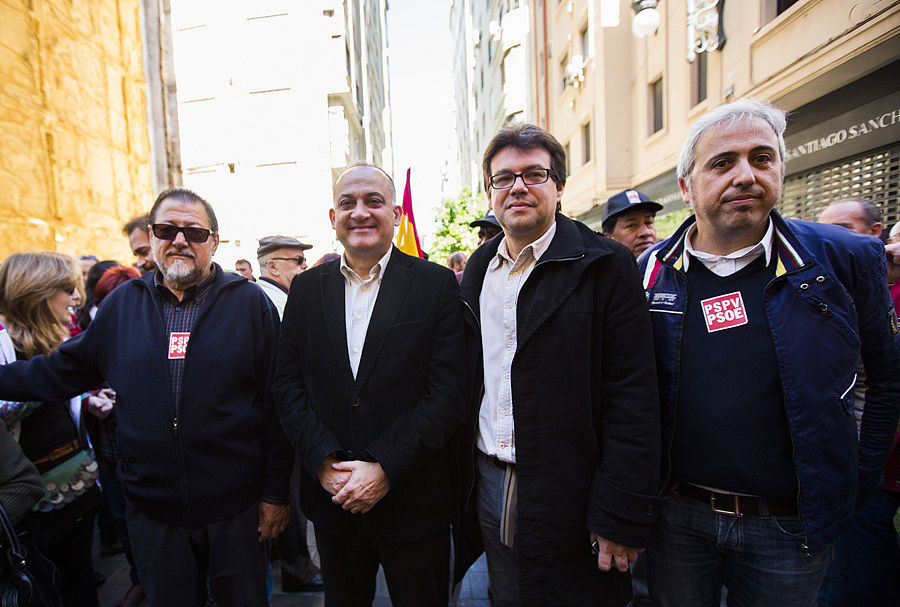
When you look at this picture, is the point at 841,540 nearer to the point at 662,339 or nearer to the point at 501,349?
the point at 662,339

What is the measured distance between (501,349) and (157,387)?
1600 millimetres

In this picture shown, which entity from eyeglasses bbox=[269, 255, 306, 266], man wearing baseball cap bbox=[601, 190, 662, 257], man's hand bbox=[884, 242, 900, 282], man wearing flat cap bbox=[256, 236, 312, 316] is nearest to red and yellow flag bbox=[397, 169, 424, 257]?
eyeglasses bbox=[269, 255, 306, 266]

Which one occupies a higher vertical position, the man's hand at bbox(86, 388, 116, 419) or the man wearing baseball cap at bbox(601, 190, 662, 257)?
the man wearing baseball cap at bbox(601, 190, 662, 257)

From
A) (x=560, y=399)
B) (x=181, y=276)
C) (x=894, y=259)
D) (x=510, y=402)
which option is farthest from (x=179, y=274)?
(x=894, y=259)

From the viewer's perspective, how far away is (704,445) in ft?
5.24

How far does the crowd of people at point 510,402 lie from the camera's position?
1.54m

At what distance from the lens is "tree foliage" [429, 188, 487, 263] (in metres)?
18.2

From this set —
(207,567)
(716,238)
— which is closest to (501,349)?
(716,238)

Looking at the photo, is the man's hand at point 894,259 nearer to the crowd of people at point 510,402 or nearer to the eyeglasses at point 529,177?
the crowd of people at point 510,402

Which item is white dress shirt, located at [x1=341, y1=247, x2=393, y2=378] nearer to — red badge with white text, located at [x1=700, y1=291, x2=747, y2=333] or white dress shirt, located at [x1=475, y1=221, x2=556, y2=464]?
white dress shirt, located at [x1=475, y1=221, x2=556, y2=464]

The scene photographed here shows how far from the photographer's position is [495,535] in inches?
74.3

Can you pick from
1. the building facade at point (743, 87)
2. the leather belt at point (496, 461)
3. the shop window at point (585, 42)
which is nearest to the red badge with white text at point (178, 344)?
the leather belt at point (496, 461)

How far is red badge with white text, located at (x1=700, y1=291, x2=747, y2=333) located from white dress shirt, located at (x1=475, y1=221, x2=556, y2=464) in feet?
2.16

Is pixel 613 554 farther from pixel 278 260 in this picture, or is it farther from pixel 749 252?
pixel 278 260
